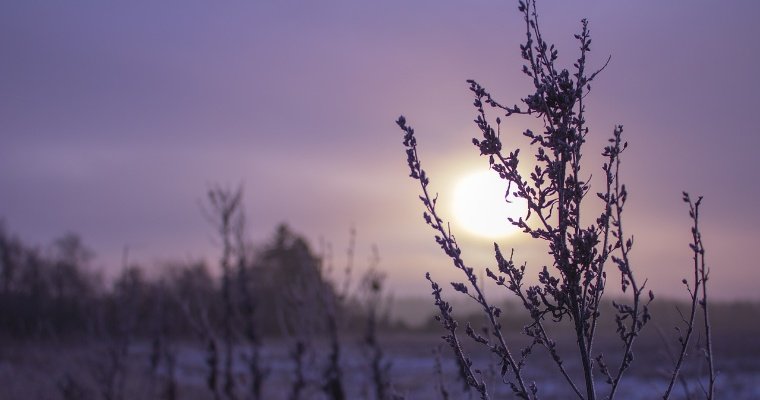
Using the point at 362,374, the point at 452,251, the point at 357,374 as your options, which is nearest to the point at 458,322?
the point at 452,251

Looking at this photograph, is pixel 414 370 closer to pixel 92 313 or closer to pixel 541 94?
pixel 92 313

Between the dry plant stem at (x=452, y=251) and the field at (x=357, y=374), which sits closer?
the dry plant stem at (x=452, y=251)

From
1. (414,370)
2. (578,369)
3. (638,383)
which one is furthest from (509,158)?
(414,370)

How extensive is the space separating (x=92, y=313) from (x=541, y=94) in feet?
36.4

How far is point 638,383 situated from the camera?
779 inches

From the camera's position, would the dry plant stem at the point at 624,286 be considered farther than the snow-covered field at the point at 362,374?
No

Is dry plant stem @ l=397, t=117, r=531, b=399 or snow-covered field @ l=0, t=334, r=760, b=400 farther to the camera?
snow-covered field @ l=0, t=334, r=760, b=400

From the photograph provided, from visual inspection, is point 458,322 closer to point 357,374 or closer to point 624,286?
point 624,286

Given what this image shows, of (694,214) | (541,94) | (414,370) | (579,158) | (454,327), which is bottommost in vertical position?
(414,370)

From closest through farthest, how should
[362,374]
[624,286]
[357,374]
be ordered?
[624,286] < [362,374] < [357,374]

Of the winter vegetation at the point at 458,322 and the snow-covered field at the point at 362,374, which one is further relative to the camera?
the snow-covered field at the point at 362,374

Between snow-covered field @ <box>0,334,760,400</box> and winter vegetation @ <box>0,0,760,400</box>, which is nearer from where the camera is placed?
winter vegetation @ <box>0,0,760,400</box>

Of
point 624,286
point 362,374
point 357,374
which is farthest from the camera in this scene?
point 357,374

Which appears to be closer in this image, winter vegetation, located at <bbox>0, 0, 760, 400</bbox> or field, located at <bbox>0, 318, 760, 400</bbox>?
winter vegetation, located at <bbox>0, 0, 760, 400</bbox>
